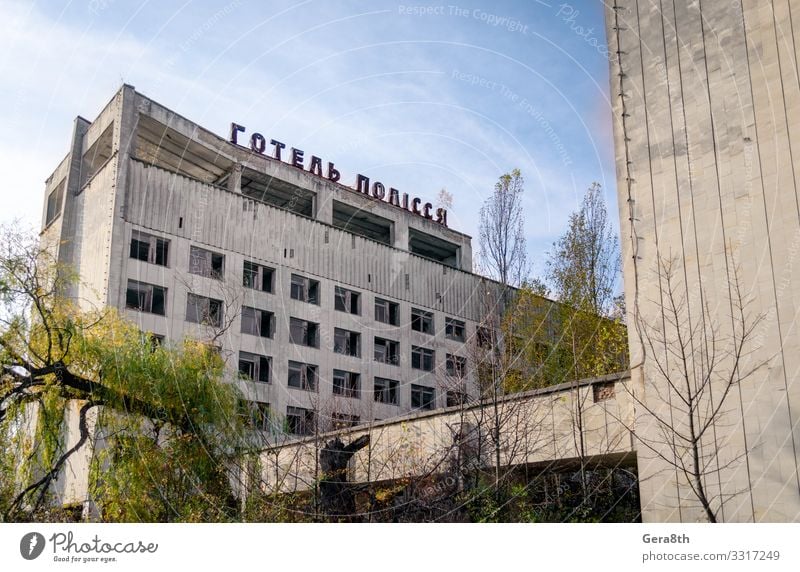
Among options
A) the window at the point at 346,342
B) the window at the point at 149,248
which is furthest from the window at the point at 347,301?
the window at the point at 149,248

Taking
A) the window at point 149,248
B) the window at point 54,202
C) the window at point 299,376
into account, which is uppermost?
the window at point 54,202

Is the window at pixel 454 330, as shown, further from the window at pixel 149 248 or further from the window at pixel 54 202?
the window at pixel 54 202

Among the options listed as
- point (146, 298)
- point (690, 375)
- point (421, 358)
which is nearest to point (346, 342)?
point (421, 358)

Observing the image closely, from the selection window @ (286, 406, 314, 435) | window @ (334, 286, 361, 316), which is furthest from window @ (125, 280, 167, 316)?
window @ (334, 286, 361, 316)

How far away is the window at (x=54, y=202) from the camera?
29.4 metres

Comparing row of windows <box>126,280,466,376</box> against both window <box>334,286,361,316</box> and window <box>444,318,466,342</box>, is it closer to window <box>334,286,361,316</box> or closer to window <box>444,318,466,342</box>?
window <box>334,286,361,316</box>

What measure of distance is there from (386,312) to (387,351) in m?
1.66

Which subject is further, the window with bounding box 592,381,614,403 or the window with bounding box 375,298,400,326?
the window with bounding box 375,298,400,326

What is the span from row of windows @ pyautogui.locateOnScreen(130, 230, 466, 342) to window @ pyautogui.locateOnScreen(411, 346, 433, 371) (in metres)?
0.88

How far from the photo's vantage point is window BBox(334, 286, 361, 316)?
3266 cm

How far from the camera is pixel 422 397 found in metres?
35.0

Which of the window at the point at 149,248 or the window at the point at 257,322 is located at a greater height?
the window at the point at 149,248

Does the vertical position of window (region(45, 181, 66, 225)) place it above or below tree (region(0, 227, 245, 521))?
above

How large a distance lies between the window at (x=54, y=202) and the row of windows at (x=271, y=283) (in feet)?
17.4
